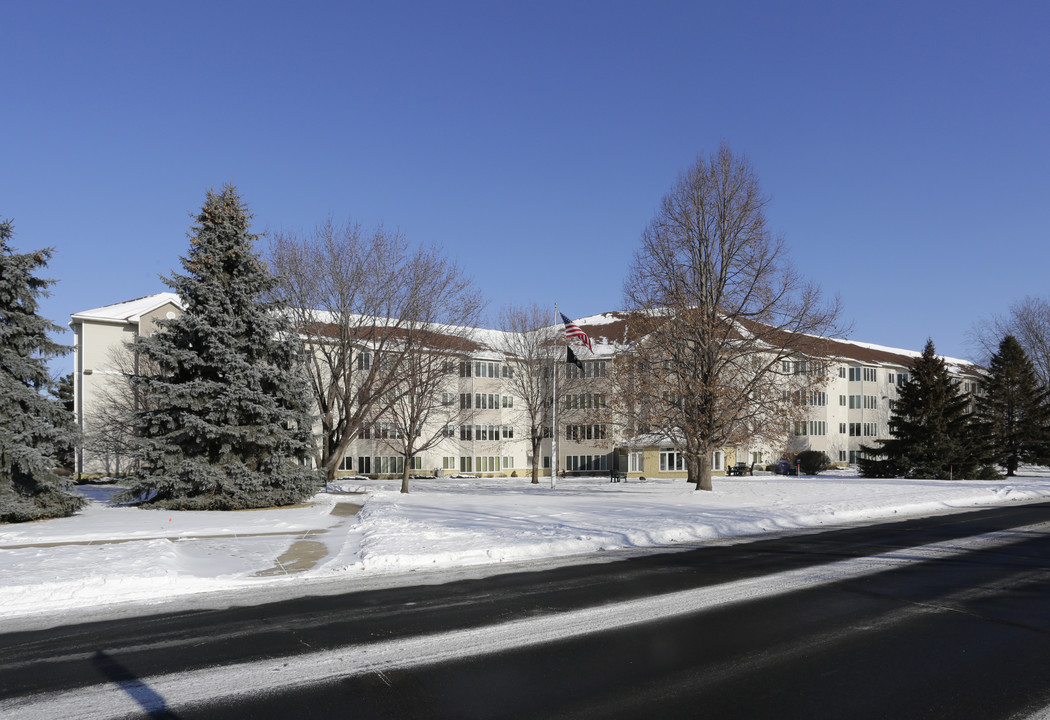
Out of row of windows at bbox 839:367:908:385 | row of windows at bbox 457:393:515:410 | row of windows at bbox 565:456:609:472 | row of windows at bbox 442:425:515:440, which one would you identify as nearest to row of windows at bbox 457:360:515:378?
row of windows at bbox 457:393:515:410

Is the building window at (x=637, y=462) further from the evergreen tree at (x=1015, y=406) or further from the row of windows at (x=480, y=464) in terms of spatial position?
the evergreen tree at (x=1015, y=406)

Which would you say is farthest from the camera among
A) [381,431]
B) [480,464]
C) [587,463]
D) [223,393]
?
[587,463]

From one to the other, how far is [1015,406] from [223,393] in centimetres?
5602

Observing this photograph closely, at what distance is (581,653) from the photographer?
7.14 metres

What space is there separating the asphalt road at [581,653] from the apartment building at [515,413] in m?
30.5

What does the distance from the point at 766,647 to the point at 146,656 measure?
6.31 m

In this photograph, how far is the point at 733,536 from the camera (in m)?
17.3

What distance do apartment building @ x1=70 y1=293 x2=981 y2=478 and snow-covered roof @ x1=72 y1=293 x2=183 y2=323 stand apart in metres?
0.07

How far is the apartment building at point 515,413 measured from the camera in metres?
49.2

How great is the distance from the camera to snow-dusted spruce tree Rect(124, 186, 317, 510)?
21188 millimetres

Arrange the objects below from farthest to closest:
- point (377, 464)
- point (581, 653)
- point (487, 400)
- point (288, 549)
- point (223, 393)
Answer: point (487, 400) < point (377, 464) < point (223, 393) < point (288, 549) < point (581, 653)

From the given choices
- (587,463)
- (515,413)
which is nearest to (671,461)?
(587,463)

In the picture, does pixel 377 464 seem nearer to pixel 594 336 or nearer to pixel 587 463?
pixel 587 463

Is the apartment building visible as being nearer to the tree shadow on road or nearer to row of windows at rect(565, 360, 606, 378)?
row of windows at rect(565, 360, 606, 378)
